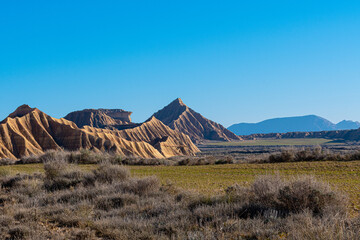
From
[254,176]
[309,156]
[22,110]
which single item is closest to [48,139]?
[22,110]

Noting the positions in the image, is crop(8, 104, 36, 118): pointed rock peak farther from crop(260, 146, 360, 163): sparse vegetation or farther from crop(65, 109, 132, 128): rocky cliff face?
crop(260, 146, 360, 163): sparse vegetation

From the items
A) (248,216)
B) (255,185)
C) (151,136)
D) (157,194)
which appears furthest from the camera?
(151,136)

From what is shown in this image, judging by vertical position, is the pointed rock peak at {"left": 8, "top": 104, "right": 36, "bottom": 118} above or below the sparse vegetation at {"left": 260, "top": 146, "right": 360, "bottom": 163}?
above

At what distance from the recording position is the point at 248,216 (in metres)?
7.38

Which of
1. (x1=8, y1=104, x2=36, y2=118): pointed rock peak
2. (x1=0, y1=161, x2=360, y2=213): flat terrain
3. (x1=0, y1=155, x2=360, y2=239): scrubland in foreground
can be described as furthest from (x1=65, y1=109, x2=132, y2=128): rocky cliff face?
(x1=0, y1=155, x2=360, y2=239): scrubland in foreground

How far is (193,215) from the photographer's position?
777cm

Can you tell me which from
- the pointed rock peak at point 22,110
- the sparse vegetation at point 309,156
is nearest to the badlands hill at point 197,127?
the pointed rock peak at point 22,110

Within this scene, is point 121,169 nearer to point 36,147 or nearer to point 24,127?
point 36,147

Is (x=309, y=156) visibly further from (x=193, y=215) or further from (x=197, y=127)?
(x=197, y=127)

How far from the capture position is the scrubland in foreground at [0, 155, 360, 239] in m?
6.25

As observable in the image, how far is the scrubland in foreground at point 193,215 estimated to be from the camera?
6.25 m

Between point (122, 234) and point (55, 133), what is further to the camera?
point (55, 133)

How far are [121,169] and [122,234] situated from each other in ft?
25.5

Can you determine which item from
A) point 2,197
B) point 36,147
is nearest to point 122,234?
point 2,197
